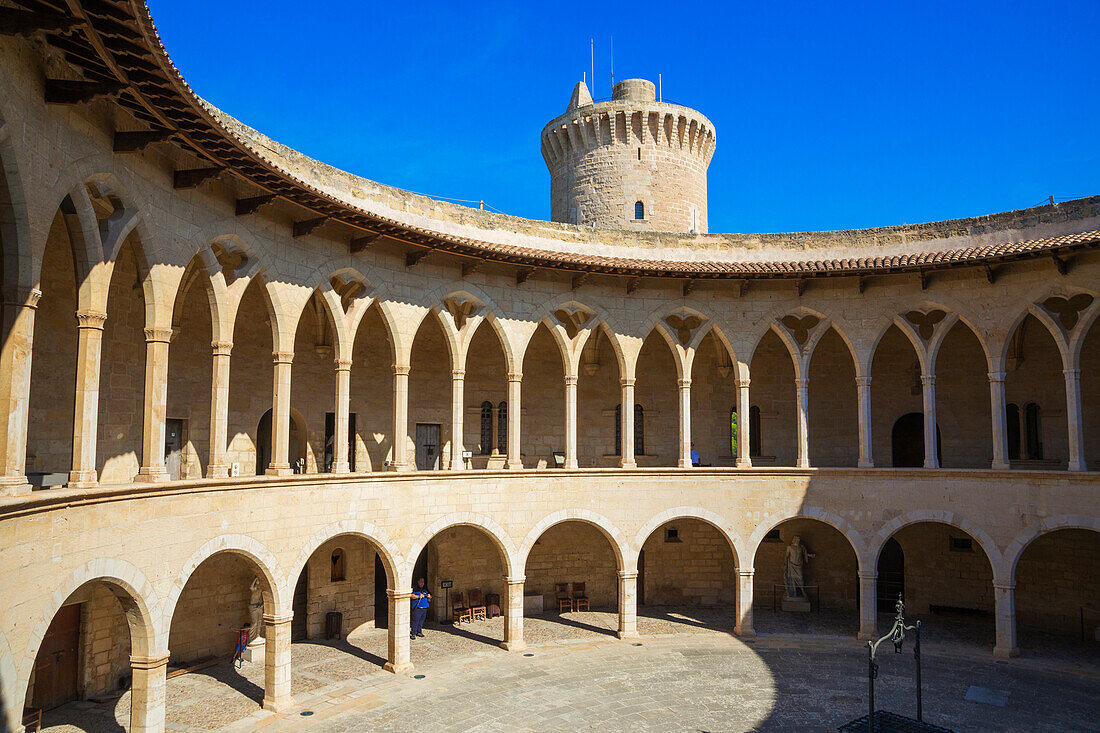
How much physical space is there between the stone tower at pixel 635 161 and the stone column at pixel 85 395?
70.5 ft

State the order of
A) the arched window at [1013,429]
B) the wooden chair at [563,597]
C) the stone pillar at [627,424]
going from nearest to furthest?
the stone pillar at [627,424] → the arched window at [1013,429] → the wooden chair at [563,597]

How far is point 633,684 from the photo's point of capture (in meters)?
17.3

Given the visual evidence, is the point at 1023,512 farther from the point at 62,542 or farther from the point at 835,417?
the point at 62,542

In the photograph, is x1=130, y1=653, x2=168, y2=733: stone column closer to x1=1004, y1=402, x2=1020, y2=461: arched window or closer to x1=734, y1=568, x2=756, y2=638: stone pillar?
x1=734, y1=568, x2=756, y2=638: stone pillar

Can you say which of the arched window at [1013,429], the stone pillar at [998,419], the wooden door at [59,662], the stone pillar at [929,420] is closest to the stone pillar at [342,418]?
the wooden door at [59,662]

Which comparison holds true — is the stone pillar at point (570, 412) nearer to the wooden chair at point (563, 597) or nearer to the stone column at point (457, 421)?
the stone column at point (457, 421)

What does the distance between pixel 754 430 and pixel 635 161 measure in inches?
450

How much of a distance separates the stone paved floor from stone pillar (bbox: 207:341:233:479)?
4.59 m

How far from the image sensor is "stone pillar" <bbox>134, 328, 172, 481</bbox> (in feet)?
43.4

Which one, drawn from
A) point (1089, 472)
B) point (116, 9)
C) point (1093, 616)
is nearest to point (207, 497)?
point (116, 9)

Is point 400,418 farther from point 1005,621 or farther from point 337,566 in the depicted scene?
point 1005,621

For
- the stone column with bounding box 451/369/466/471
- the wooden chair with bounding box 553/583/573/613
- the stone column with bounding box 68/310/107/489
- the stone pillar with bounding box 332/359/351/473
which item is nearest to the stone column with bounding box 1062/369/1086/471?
the wooden chair with bounding box 553/583/573/613

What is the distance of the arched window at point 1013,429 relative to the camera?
74.3ft

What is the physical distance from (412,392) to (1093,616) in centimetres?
1881
